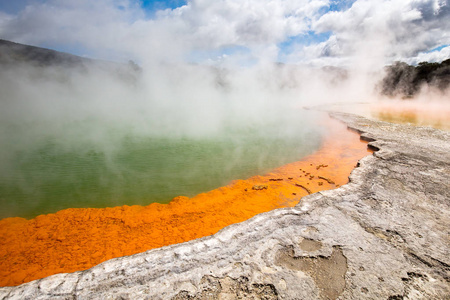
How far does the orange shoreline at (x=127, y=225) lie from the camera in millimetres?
2166

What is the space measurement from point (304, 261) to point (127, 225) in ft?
7.17

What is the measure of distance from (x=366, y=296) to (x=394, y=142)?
4720 millimetres

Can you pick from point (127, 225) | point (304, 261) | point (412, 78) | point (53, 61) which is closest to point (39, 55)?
point (53, 61)

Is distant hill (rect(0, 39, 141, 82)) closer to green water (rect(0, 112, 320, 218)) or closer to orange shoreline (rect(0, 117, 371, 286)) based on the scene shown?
green water (rect(0, 112, 320, 218))

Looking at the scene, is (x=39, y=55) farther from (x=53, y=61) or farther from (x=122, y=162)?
(x=122, y=162)

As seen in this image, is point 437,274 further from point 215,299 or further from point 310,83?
point 310,83

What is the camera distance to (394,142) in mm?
4750

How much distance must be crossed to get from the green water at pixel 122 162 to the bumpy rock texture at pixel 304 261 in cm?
173

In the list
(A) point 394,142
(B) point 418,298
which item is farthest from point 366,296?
(A) point 394,142

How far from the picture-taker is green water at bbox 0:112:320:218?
3.35 metres

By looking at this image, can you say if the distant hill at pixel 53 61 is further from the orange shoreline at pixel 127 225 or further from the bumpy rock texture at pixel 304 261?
the bumpy rock texture at pixel 304 261

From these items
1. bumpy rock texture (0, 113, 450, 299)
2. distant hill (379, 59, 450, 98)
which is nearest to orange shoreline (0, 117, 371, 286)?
bumpy rock texture (0, 113, 450, 299)

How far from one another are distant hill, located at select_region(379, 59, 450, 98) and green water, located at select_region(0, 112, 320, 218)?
56.3ft

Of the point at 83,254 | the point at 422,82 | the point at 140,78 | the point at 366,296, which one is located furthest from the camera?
the point at 140,78
